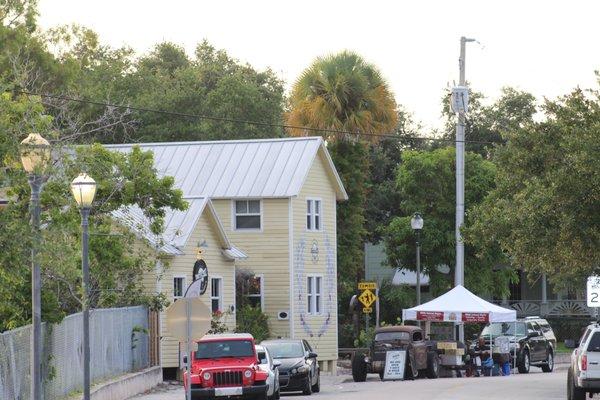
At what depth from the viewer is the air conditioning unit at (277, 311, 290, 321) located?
158ft

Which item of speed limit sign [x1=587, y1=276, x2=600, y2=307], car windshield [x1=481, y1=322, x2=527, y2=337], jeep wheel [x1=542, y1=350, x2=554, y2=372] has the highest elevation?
speed limit sign [x1=587, y1=276, x2=600, y2=307]

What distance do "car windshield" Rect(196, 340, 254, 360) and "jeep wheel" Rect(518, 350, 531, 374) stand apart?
19.0 meters

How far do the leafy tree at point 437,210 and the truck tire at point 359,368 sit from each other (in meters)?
18.9

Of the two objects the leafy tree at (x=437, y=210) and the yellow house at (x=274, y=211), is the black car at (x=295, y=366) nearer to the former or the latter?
the yellow house at (x=274, y=211)

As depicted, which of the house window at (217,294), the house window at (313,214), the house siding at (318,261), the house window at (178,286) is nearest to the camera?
the house window at (178,286)

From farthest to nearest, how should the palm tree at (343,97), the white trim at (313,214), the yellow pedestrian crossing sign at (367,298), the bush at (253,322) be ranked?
1. the palm tree at (343,97)
2. the white trim at (313,214)
3. the bush at (253,322)
4. the yellow pedestrian crossing sign at (367,298)

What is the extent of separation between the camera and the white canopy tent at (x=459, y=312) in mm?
43531

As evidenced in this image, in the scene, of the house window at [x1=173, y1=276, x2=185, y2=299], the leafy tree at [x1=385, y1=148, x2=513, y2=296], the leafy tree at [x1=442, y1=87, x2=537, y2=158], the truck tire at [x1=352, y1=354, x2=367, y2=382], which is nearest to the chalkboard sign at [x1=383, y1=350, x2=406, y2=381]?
the truck tire at [x1=352, y1=354, x2=367, y2=382]

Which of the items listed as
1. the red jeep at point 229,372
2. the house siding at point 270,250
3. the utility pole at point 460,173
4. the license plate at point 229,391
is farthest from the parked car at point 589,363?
the house siding at point 270,250

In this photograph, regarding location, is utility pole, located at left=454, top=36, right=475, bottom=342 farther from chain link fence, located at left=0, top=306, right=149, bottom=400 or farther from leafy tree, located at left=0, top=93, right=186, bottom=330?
chain link fence, located at left=0, top=306, right=149, bottom=400

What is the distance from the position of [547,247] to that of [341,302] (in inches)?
1165

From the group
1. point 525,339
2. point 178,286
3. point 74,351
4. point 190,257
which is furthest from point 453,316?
point 74,351

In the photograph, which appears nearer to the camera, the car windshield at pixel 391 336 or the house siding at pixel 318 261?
the car windshield at pixel 391 336

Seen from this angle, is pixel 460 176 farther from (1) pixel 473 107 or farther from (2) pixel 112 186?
(1) pixel 473 107
